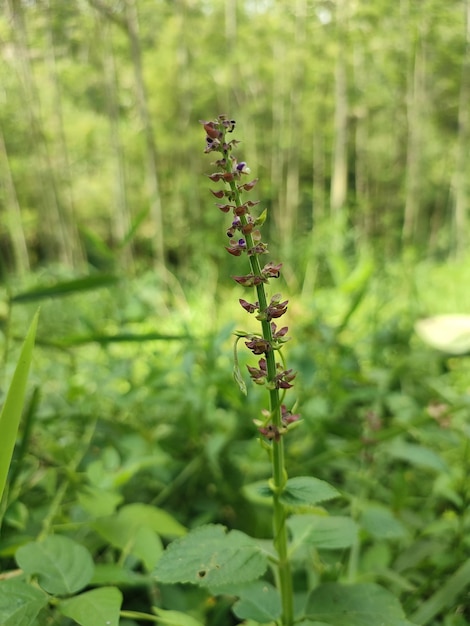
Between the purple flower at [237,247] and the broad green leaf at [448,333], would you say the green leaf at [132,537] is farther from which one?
the broad green leaf at [448,333]

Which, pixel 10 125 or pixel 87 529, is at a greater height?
pixel 10 125

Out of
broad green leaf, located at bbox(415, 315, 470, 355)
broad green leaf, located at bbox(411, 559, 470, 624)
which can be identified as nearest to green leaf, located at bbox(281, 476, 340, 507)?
broad green leaf, located at bbox(411, 559, 470, 624)

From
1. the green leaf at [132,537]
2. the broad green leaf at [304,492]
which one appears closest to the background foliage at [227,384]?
the green leaf at [132,537]

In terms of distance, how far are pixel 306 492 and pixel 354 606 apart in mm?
83

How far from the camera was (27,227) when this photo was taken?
37.4 feet

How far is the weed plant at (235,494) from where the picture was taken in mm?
293

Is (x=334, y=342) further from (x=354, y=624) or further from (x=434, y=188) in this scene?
(x=434, y=188)

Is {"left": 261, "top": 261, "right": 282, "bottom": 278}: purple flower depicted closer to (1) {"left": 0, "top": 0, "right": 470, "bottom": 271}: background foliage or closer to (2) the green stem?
(2) the green stem

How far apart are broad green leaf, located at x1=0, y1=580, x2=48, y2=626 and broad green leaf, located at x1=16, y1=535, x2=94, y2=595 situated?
0.06 ft

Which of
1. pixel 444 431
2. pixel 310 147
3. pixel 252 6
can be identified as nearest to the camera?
pixel 444 431

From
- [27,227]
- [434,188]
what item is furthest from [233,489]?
[27,227]

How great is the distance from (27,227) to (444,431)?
11775mm

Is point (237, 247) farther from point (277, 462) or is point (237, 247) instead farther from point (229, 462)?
point (229, 462)

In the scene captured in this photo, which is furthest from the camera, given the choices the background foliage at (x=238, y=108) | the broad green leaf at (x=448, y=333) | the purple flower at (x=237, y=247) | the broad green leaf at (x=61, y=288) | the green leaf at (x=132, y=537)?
the background foliage at (x=238, y=108)
